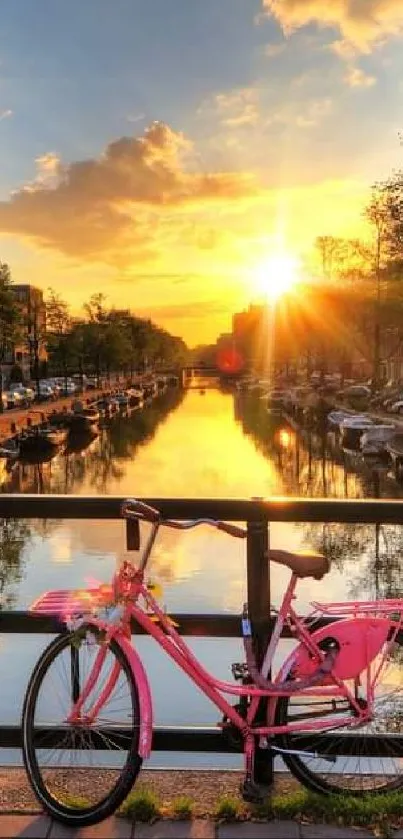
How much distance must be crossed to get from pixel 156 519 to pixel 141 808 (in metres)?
1.02

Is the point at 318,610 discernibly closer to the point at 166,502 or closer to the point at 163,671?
the point at 166,502

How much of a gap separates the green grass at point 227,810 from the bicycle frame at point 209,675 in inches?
9.6

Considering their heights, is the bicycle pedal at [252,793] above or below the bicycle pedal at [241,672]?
below

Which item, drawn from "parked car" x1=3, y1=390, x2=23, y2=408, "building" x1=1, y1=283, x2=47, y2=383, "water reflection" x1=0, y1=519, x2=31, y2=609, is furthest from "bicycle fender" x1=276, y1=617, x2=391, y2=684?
"parked car" x1=3, y1=390, x2=23, y2=408

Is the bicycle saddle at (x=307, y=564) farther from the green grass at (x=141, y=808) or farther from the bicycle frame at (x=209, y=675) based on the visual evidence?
the green grass at (x=141, y=808)

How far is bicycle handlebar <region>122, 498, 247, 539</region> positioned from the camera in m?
2.90

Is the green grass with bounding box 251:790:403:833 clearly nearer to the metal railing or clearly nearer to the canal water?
the metal railing

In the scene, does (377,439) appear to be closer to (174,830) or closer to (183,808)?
(183,808)

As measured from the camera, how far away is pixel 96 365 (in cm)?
9469

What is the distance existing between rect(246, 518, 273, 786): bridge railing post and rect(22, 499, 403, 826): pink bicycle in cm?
7

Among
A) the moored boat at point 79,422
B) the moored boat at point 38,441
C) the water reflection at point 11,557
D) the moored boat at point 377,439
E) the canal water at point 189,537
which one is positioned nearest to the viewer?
the canal water at point 189,537

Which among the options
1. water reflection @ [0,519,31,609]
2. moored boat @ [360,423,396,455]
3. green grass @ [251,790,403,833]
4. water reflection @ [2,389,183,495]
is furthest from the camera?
moored boat @ [360,423,396,455]

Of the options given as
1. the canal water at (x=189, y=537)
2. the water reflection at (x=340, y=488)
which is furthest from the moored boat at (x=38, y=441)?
the water reflection at (x=340, y=488)

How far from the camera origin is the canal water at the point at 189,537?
9453 mm
